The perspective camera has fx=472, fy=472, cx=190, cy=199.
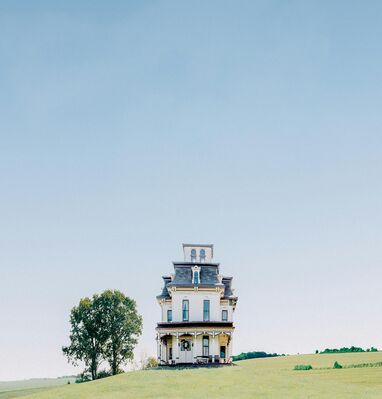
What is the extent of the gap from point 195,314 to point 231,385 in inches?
901

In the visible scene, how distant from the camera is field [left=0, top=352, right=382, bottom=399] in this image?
115 ft

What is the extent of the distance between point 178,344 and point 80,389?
1818 centimetres

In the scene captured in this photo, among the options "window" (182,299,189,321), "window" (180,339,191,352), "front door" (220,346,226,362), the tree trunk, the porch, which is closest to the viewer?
the porch

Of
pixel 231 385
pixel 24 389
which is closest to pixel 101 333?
pixel 231 385

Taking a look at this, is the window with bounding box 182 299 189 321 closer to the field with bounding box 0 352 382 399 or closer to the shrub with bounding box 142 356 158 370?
the field with bounding box 0 352 382 399

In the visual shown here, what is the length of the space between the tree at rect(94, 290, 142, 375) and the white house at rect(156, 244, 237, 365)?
10.4m

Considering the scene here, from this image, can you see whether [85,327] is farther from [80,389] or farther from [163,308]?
[80,389]

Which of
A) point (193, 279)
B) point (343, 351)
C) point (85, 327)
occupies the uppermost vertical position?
point (193, 279)

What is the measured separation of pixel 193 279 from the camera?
2453 inches

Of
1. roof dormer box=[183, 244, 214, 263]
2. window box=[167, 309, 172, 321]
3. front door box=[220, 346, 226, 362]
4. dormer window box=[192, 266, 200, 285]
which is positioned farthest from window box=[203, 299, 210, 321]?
roof dormer box=[183, 244, 214, 263]

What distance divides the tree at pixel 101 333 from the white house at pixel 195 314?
10.6 metres

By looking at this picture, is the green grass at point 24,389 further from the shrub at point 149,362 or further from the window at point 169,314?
the window at point 169,314

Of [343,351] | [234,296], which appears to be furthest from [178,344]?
[343,351]

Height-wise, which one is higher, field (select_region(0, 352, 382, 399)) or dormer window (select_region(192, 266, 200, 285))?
dormer window (select_region(192, 266, 200, 285))
